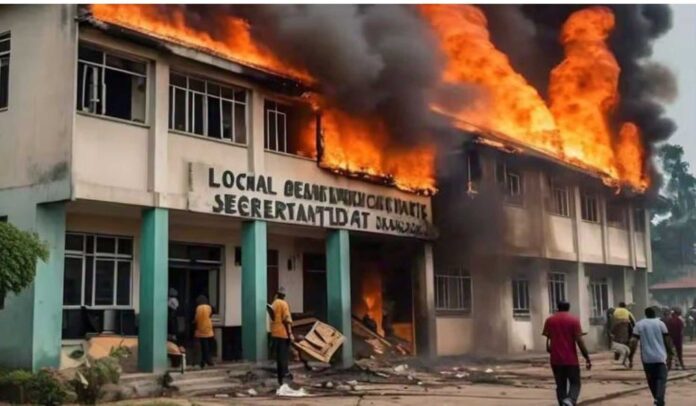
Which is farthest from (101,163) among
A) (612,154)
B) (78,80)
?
(612,154)

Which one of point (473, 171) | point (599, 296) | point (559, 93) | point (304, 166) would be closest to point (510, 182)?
point (473, 171)

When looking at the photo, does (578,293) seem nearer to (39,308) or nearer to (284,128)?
(284,128)

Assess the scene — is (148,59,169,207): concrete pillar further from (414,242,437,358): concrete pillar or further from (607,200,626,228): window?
(607,200,626,228): window

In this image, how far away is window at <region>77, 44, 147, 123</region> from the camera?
13.8 meters

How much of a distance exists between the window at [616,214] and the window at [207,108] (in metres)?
17.1

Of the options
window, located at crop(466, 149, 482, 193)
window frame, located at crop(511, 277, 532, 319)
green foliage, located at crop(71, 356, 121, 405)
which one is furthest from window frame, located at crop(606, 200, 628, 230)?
green foliage, located at crop(71, 356, 121, 405)

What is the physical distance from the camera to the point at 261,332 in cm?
1586

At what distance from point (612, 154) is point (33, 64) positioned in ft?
58.5

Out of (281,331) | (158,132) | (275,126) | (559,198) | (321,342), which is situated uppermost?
(275,126)

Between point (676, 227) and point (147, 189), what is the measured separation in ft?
183

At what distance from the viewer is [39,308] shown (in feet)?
41.6

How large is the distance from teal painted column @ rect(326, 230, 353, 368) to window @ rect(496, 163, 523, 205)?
23.2 feet

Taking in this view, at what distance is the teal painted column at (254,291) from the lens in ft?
51.8

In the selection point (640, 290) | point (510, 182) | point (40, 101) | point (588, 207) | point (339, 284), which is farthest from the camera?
point (640, 290)
